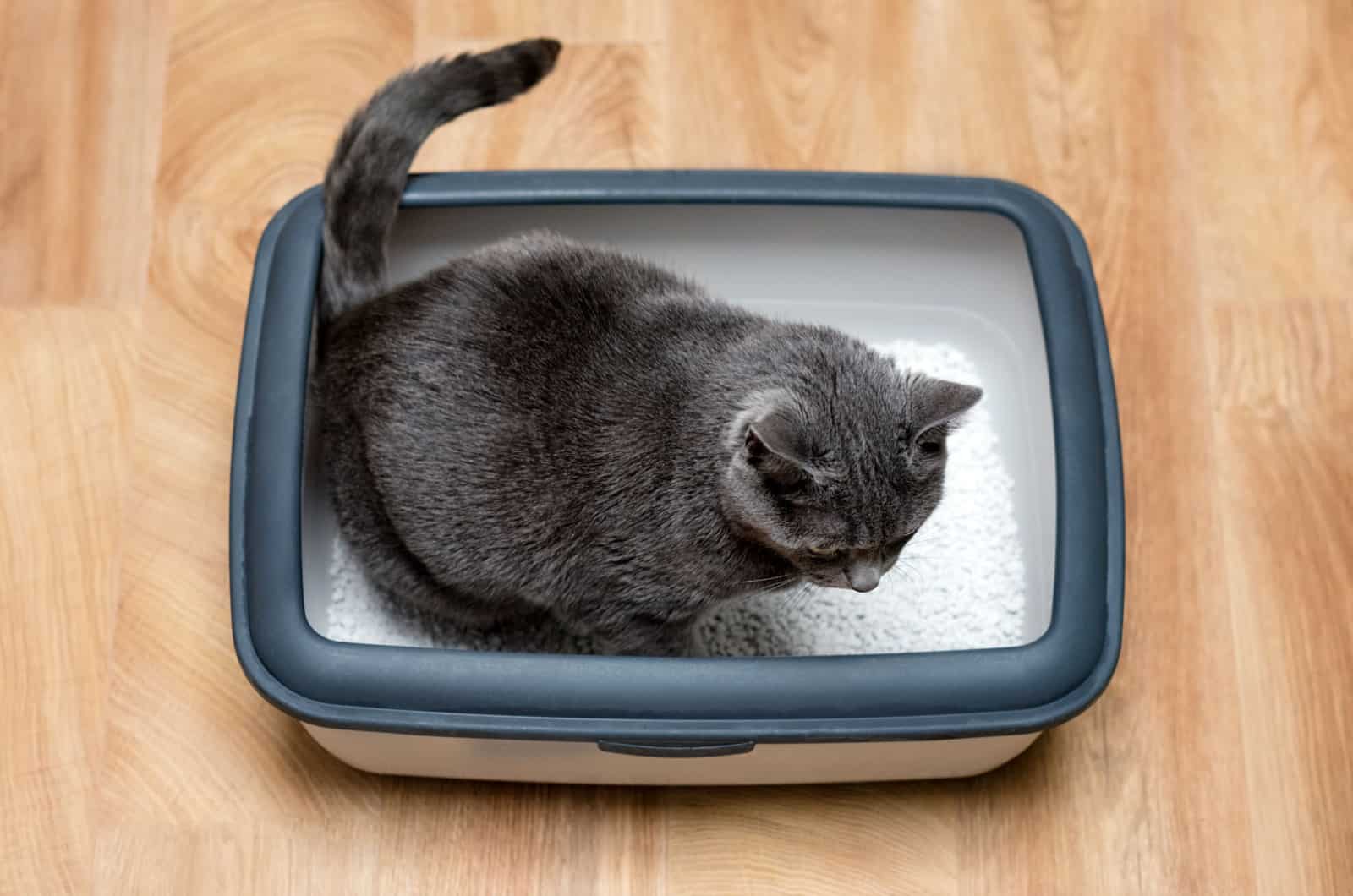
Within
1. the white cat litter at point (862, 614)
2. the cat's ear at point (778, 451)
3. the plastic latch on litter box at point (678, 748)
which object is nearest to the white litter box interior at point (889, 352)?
the white cat litter at point (862, 614)

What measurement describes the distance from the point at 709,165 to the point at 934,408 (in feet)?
2.49

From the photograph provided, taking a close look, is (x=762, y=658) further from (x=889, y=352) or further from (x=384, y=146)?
(x=384, y=146)

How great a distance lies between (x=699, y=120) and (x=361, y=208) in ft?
1.91

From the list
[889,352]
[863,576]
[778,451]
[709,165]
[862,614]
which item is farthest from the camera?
[709,165]

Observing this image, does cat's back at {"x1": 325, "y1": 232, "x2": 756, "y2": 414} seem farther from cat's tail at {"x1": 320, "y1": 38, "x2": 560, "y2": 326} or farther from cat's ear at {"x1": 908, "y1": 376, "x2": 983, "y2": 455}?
cat's ear at {"x1": 908, "y1": 376, "x2": 983, "y2": 455}

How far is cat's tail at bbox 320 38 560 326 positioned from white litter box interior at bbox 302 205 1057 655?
116mm

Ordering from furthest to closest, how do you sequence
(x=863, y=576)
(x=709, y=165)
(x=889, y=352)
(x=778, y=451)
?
(x=709, y=165) < (x=889, y=352) < (x=863, y=576) < (x=778, y=451)

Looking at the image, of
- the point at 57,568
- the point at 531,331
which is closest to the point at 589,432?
the point at 531,331

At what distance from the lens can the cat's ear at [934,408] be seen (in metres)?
1.13

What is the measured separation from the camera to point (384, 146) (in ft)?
4.59

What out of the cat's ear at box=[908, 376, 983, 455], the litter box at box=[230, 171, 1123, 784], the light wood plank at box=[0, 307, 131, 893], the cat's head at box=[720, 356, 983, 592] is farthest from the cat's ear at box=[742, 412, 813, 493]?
the light wood plank at box=[0, 307, 131, 893]

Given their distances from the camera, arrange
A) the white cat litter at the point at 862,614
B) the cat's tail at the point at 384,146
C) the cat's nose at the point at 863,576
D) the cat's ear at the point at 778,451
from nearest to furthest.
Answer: the cat's ear at the point at 778,451 < the cat's nose at the point at 863,576 < the cat's tail at the point at 384,146 < the white cat litter at the point at 862,614

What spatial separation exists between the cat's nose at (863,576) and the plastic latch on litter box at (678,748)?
0.67 feet

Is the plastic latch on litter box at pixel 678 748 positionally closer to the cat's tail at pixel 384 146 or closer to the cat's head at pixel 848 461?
the cat's head at pixel 848 461
